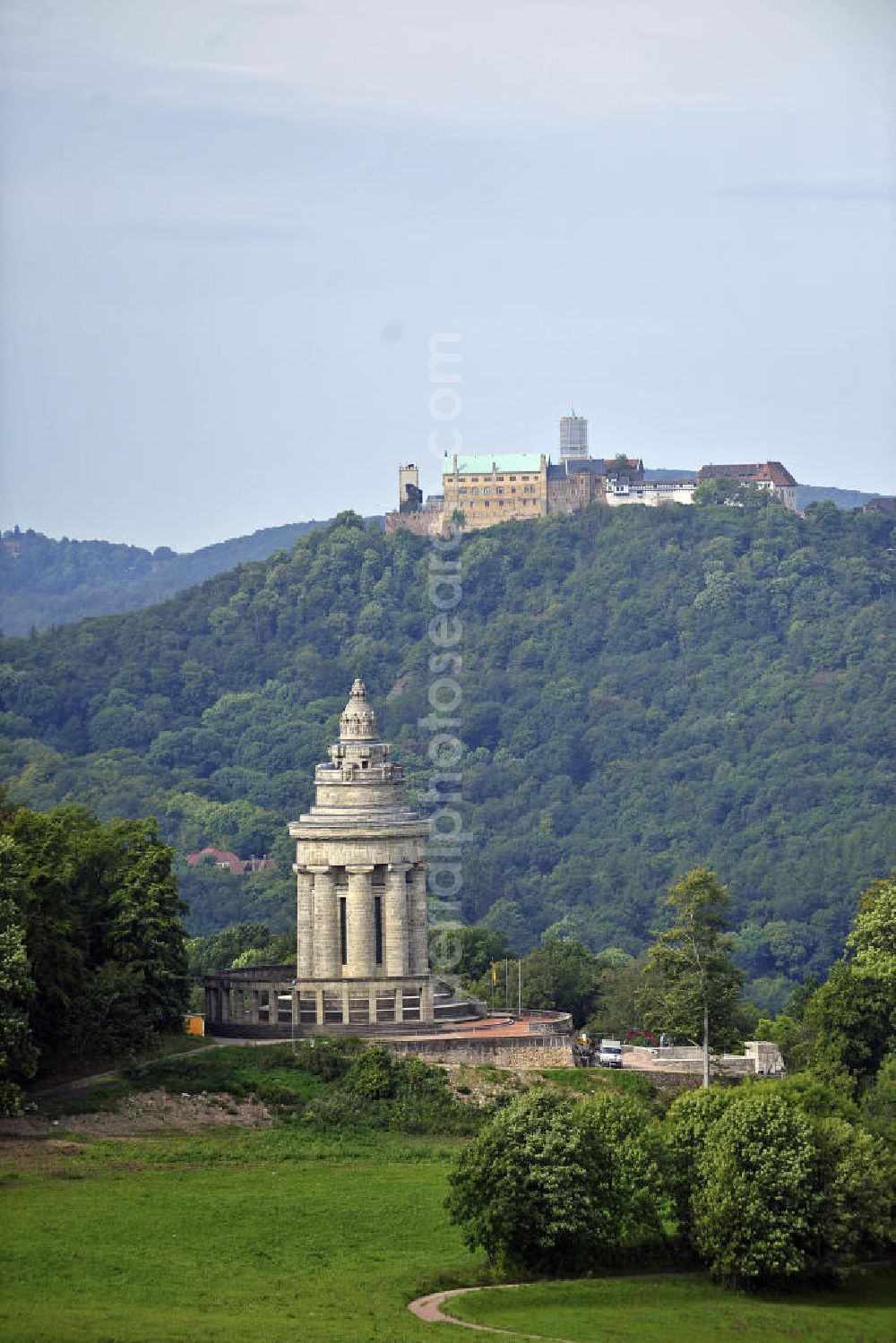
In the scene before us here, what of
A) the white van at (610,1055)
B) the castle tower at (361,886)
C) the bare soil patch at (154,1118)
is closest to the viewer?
the bare soil patch at (154,1118)

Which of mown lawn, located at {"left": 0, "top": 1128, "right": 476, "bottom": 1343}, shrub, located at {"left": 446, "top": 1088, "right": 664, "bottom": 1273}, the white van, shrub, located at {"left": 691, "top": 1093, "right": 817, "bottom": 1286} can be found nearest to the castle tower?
the white van

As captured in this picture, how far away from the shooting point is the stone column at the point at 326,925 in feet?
302

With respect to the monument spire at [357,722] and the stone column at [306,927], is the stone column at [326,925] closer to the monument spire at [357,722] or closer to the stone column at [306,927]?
the stone column at [306,927]

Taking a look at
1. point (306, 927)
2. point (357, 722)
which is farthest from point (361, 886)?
point (357, 722)

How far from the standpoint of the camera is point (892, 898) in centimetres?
9769

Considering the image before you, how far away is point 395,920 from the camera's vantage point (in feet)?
302

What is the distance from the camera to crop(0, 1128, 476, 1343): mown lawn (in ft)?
220

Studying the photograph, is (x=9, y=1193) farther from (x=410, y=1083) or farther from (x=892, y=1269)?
(x=892, y=1269)

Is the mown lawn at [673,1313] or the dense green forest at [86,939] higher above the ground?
the dense green forest at [86,939]

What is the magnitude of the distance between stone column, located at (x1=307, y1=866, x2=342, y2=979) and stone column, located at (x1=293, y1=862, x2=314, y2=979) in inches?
5.6

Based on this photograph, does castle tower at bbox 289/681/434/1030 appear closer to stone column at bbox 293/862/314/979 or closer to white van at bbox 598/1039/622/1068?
stone column at bbox 293/862/314/979

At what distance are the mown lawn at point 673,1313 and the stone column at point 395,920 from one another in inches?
752

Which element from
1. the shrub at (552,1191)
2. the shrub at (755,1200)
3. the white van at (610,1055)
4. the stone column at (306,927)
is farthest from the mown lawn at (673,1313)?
the stone column at (306,927)

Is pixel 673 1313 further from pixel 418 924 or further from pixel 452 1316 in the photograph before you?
pixel 418 924
